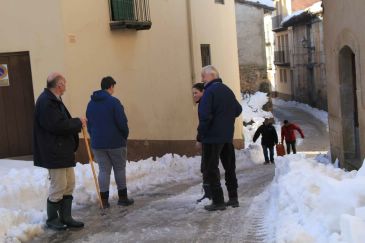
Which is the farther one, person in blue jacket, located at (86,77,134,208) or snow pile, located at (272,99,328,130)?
snow pile, located at (272,99,328,130)

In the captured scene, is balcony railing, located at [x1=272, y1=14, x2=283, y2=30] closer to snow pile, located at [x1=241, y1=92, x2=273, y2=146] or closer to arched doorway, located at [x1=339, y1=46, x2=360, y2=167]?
snow pile, located at [x1=241, y1=92, x2=273, y2=146]

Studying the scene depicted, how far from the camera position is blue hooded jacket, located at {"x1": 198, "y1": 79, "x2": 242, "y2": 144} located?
6.81 metres

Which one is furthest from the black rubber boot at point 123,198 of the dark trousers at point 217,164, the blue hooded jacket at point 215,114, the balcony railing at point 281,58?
the balcony railing at point 281,58

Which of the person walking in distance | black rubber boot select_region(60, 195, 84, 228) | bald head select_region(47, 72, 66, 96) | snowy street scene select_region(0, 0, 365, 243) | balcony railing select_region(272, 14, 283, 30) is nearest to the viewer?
snowy street scene select_region(0, 0, 365, 243)

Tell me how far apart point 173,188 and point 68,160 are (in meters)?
3.89

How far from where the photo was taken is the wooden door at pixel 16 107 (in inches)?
444

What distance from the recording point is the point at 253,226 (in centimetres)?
613

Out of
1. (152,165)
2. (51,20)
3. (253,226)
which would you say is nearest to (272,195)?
(253,226)

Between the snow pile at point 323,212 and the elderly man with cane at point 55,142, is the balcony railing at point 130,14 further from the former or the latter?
the snow pile at point 323,212

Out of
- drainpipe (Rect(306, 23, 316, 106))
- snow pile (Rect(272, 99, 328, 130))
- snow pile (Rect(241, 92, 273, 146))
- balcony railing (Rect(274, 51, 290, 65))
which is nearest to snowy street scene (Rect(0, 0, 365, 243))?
snow pile (Rect(241, 92, 273, 146))

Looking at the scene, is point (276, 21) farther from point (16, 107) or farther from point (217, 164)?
point (217, 164)

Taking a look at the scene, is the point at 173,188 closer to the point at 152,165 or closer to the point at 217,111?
the point at 152,165

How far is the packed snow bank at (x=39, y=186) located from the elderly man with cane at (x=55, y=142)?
0.38 metres

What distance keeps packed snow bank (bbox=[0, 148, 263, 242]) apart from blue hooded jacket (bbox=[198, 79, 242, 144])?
7.27 feet
